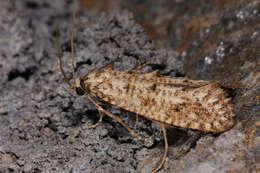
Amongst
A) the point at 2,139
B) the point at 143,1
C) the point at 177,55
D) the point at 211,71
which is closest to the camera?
the point at 2,139

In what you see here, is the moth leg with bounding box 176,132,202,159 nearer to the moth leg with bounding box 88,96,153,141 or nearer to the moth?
the moth

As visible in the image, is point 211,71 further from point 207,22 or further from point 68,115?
point 68,115

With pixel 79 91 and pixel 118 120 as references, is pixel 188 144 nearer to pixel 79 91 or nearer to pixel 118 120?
pixel 118 120

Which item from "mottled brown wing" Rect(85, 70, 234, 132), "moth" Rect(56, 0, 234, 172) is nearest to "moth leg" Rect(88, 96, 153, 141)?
"moth" Rect(56, 0, 234, 172)

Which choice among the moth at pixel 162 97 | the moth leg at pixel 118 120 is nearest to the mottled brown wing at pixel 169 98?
the moth at pixel 162 97

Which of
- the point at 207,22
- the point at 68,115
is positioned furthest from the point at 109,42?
the point at 207,22

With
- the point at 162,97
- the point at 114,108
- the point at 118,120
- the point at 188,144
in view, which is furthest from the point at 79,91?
the point at 188,144
